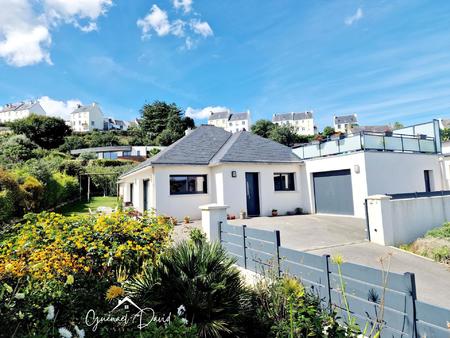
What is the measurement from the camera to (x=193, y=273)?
4059mm

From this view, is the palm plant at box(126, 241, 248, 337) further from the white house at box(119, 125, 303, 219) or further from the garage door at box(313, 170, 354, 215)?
the garage door at box(313, 170, 354, 215)

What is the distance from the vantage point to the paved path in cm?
588

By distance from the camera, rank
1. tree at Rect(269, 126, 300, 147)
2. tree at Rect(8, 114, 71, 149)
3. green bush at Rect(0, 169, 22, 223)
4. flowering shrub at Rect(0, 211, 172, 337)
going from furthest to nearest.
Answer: tree at Rect(269, 126, 300, 147) → tree at Rect(8, 114, 71, 149) → green bush at Rect(0, 169, 22, 223) → flowering shrub at Rect(0, 211, 172, 337)

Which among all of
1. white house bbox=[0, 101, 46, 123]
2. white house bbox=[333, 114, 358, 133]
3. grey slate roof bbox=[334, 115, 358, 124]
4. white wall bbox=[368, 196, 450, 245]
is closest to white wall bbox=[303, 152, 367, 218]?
white wall bbox=[368, 196, 450, 245]

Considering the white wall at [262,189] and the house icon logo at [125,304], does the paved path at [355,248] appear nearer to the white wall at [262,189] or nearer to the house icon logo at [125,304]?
the white wall at [262,189]

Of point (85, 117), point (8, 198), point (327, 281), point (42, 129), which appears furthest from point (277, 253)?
point (85, 117)

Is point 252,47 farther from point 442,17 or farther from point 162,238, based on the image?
point 162,238

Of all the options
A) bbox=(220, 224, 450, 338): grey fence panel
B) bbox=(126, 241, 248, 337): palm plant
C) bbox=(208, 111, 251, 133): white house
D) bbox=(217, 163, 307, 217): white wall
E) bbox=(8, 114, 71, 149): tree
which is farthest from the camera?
bbox=(208, 111, 251, 133): white house

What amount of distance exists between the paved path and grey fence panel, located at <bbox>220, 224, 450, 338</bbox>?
8.64ft

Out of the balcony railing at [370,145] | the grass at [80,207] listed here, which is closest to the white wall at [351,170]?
the balcony railing at [370,145]

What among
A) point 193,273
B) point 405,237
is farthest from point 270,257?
point 405,237

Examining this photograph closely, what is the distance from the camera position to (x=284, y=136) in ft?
187

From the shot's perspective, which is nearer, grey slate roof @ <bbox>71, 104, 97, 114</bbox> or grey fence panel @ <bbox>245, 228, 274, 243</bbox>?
grey fence panel @ <bbox>245, 228, 274, 243</bbox>

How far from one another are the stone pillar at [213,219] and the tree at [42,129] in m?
57.2
